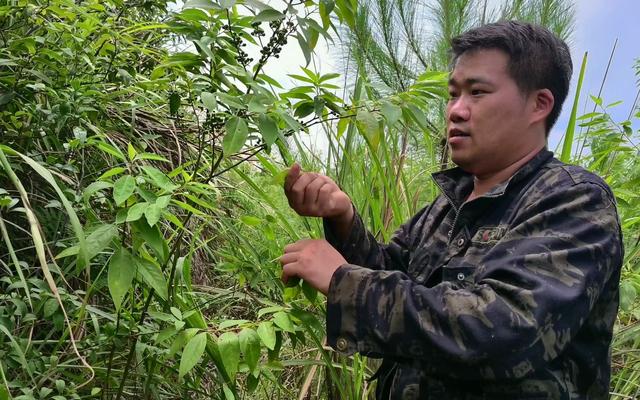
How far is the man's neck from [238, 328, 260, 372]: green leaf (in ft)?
1.61

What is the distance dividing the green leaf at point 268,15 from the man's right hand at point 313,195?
262 mm

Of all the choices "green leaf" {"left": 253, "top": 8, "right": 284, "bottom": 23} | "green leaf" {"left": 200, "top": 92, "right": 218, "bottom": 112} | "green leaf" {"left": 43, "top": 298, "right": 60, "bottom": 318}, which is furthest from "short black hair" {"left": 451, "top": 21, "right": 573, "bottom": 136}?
"green leaf" {"left": 43, "top": 298, "right": 60, "bottom": 318}

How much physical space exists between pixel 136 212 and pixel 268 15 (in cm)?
37

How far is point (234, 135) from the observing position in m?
1.04

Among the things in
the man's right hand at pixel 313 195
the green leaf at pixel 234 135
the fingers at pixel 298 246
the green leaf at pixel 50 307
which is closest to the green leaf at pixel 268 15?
the green leaf at pixel 234 135

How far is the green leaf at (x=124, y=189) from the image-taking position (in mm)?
925

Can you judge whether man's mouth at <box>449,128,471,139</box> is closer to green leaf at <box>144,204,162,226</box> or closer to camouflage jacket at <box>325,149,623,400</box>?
camouflage jacket at <box>325,149,623,400</box>

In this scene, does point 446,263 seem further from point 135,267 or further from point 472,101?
point 135,267

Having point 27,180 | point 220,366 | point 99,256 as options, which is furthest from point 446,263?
point 27,180

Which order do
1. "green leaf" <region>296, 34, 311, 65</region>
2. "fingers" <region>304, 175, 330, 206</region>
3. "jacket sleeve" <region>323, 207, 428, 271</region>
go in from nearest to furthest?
"green leaf" <region>296, 34, 311, 65</region> < "fingers" <region>304, 175, 330, 206</region> < "jacket sleeve" <region>323, 207, 428, 271</region>

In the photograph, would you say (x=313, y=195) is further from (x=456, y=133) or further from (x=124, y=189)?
(x=124, y=189)

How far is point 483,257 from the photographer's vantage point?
3.51 feet

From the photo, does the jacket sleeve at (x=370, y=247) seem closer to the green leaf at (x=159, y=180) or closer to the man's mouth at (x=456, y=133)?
the man's mouth at (x=456, y=133)

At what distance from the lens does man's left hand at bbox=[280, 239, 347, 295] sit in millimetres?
1085
